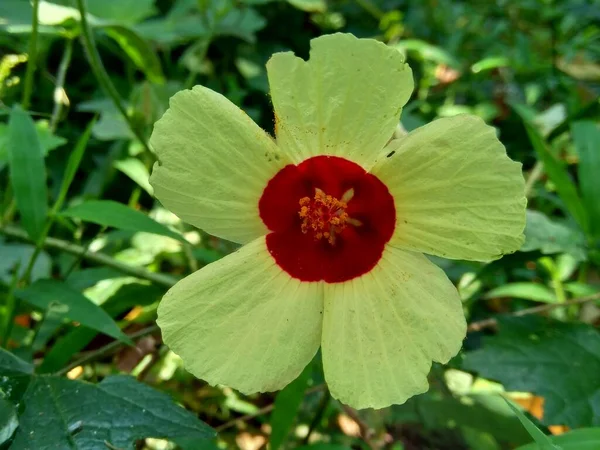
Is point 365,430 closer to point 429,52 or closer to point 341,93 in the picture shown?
point 341,93

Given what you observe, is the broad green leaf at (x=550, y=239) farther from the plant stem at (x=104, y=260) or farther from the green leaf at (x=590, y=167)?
the plant stem at (x=104, y=260)

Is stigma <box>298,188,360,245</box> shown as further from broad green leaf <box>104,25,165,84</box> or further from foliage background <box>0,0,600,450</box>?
broad green leaf <box>104,25,165,84</box>

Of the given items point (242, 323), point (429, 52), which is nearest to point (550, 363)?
point (242, 323)

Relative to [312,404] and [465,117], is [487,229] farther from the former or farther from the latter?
[312,404]

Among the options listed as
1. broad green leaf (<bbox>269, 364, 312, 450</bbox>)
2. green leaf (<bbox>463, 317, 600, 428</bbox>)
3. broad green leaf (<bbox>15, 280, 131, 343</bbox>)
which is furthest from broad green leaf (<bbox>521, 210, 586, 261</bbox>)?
broad green leaf (<bbox>15, 280, 131, 343</bbox>)

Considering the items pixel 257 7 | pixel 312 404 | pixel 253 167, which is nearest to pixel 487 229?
pixel 253 167

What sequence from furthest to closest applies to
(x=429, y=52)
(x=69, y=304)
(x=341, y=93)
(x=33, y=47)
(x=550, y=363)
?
1. (x=429, y=52)
2. (x=33, y=47)
3. (x=550, y=363)
4. (x=69, y=304)
5. (x=341, y=93)
